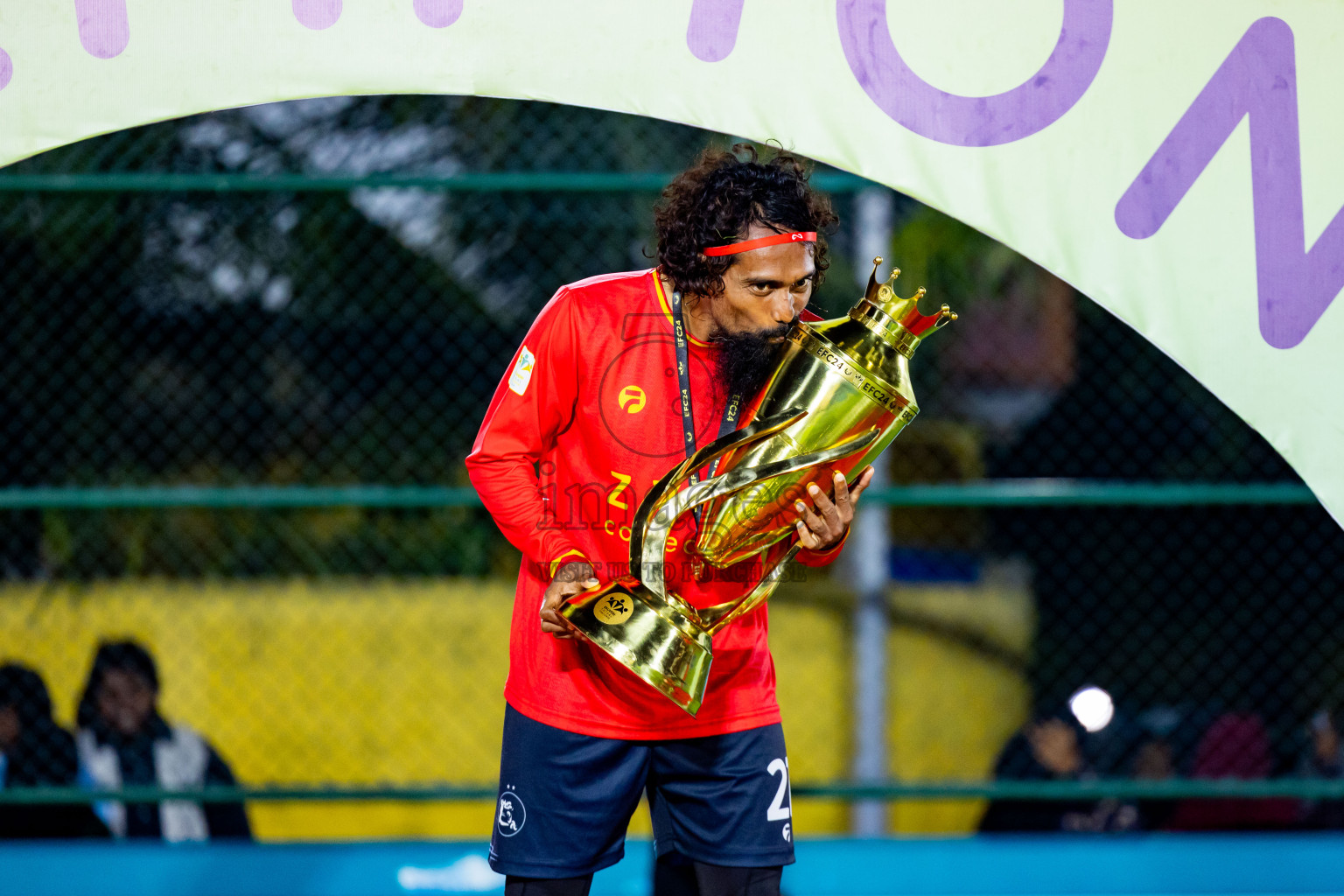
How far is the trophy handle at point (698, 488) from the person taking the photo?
182 centimetres

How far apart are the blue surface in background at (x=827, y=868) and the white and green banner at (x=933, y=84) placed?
5.49 ft

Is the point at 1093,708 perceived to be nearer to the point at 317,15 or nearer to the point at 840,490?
the point at 840,490

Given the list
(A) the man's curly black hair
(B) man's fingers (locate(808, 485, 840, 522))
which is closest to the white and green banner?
(A) the man's curly black hair

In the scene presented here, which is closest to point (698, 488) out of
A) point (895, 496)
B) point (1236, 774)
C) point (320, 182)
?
point (895, 496)

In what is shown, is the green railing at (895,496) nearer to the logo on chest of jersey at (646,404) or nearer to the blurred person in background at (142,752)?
the blurred person in background at (142,752)

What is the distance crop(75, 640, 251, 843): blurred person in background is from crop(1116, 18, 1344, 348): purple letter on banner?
3.13 m

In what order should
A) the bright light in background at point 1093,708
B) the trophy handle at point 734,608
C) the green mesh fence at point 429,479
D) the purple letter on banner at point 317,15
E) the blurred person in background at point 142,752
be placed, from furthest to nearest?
the green mesh fence at point 429,479 → the bright light in background at point 1093,708 → the blurred person in background at point 142,752 → the purple letter on banner at point 317,15 → the trophy handle at point 734,608

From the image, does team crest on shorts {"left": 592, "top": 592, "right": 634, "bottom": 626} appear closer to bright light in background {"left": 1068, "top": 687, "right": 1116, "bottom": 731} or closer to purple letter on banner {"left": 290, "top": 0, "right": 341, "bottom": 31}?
purple letter on banner {"left": 290, "top": 0, "right": 341, "bottom": 31}

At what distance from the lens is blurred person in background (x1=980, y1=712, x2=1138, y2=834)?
3.80 metres

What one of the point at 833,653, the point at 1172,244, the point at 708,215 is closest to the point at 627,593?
the point at 708,215

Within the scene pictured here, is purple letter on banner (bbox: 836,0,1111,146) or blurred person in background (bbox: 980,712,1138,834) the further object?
blurred person in background (bbox: 980,712,1138,834)

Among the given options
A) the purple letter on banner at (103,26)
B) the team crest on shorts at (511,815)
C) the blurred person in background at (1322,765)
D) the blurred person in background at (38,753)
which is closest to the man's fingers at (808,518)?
the team crest on shorts at (511,815)

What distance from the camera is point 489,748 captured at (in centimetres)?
440

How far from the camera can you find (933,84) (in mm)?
2178
